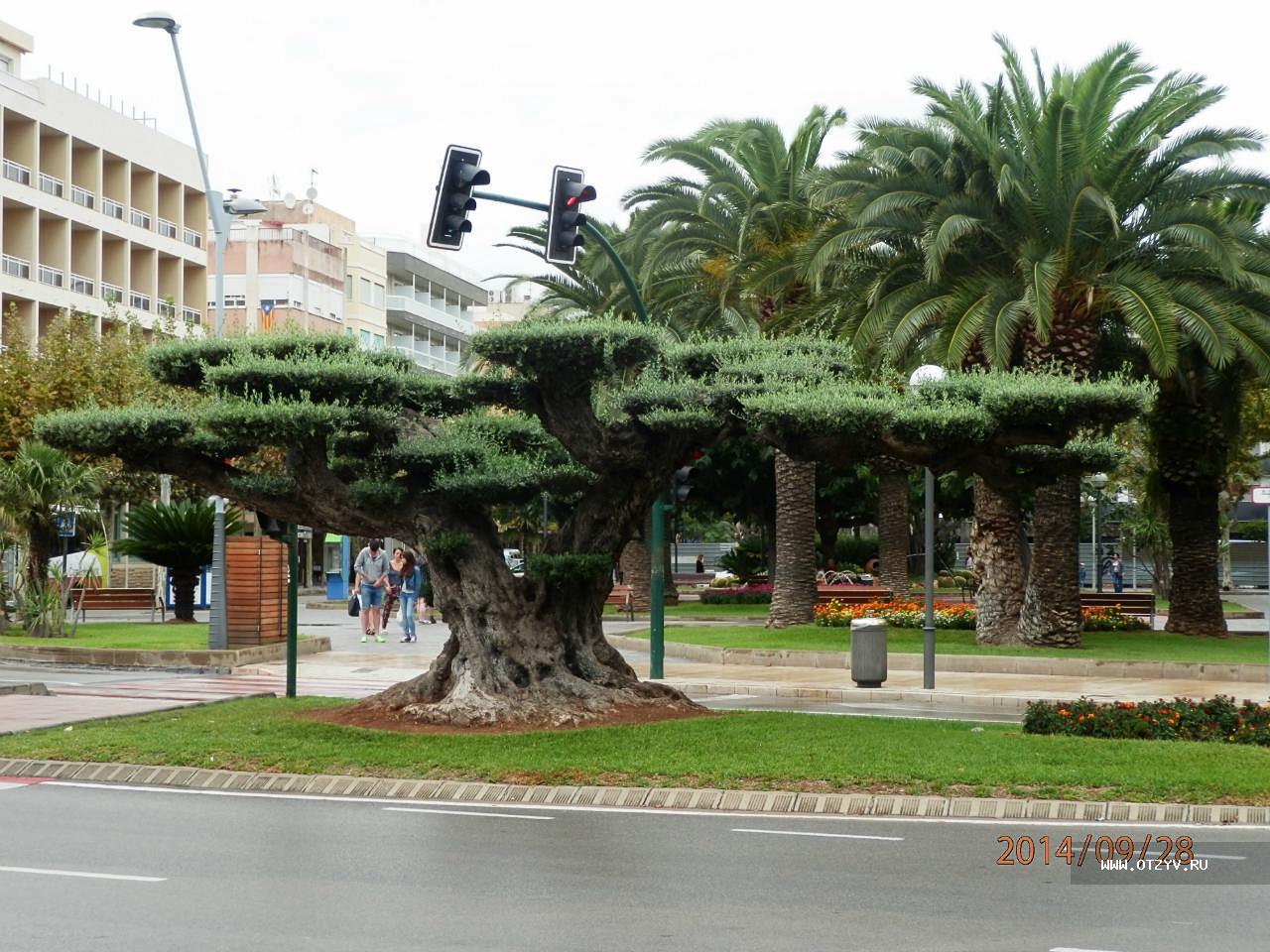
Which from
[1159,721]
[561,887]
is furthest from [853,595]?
[561,887]

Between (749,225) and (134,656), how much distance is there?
13.6 meters

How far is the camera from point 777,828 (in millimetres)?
10367

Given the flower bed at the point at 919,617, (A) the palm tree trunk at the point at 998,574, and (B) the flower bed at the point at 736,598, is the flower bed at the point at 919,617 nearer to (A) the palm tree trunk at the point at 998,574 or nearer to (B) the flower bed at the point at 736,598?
(A) the palm tree trunk at the point at 998,574

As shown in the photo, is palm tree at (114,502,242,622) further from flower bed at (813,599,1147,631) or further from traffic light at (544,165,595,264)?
traffic light at (544,165,595,264)

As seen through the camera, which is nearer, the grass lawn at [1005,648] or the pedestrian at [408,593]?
the grass lawn at [1005,648]

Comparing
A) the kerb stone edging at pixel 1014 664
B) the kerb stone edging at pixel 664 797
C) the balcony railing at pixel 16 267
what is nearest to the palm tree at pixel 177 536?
the kerb stone edging at pixel 1014 664

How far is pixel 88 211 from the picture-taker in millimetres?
54125

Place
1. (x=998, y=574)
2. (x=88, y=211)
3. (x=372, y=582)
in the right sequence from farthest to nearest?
(x=88, y=211)
(x=372, y=582)
(x=998, y=574)

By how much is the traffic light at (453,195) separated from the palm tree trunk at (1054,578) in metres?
14.3

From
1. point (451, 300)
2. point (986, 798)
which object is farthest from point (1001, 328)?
point (451, 300)

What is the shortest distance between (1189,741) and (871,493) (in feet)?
132

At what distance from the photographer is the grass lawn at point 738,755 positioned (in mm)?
11219

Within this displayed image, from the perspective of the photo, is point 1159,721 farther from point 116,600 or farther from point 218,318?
point 116,600

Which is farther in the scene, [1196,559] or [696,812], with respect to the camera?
[1196,559]
